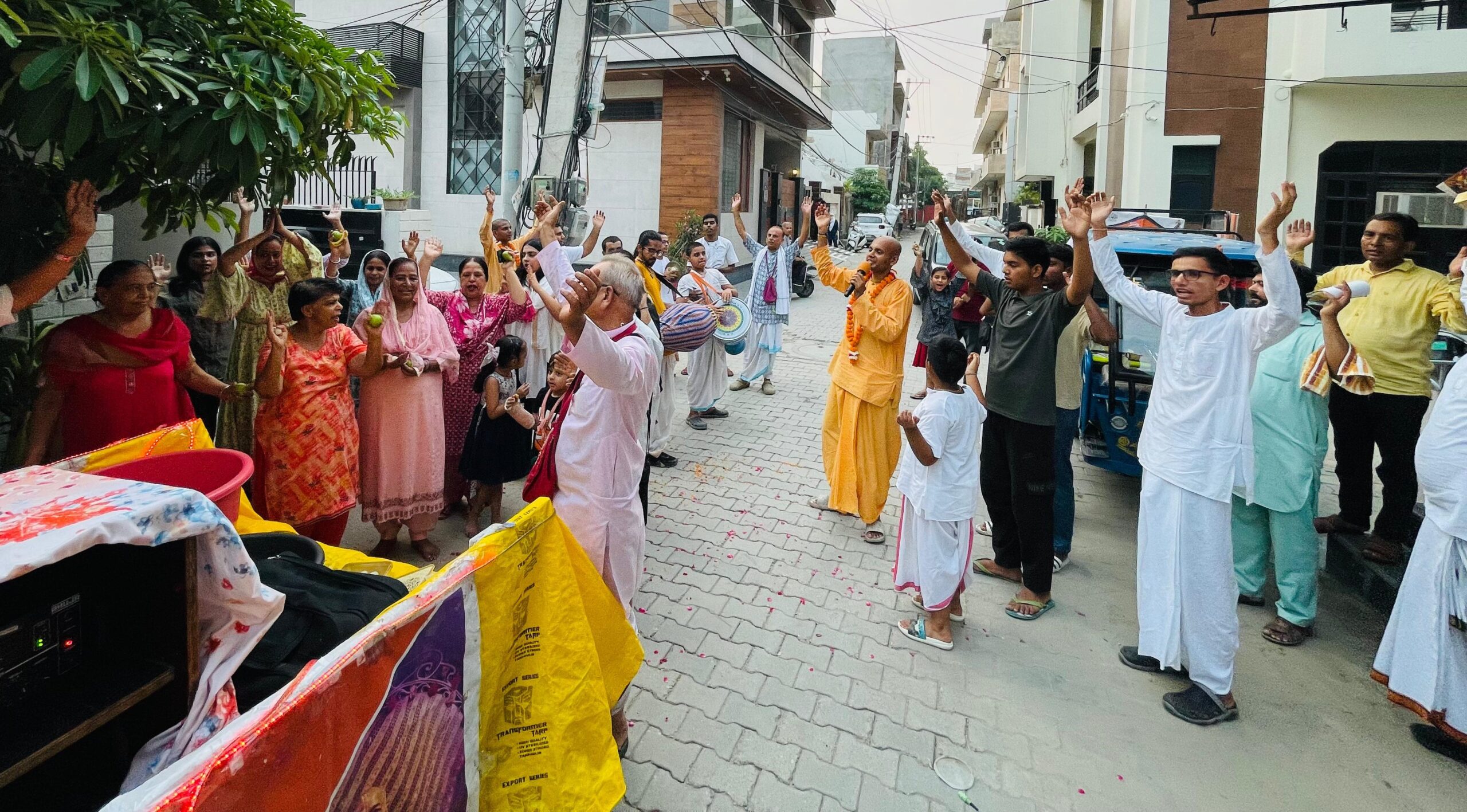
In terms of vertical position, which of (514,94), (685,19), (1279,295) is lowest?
(1279,295)

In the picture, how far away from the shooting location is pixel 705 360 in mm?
7793

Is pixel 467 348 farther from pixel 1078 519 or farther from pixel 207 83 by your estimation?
pixel 1078 519

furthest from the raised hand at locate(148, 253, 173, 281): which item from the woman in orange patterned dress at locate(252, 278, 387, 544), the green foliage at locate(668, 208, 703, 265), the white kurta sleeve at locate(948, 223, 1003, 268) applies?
the green foliage at locate(668, 208, 703, 265)

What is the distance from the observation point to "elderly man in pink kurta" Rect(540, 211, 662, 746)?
2.77 m

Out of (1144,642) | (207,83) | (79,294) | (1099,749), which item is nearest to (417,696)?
(207,83)

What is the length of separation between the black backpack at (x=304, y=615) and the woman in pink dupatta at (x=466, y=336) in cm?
293

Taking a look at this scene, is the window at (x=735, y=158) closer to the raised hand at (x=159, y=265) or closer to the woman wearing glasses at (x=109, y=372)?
the raised hand at (x=159, y=265)

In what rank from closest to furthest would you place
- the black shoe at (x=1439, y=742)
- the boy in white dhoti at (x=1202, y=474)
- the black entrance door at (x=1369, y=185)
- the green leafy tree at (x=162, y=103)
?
1. the green leafy tree at (x=162, y=103)
2. the black shoe at (x=1439, y=742)
3. the boy in white dhoti at (x=1202, y=474)
4. the black entrance door at (x=1369, y=185)

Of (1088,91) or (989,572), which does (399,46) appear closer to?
(989,572)

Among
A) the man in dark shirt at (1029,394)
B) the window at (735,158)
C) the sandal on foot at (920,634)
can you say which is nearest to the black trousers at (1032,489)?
the man in dark shirt at (1029,394)

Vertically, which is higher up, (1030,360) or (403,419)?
(1030,360)

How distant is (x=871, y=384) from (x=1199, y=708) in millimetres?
2581

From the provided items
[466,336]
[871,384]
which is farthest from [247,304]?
[871,384]

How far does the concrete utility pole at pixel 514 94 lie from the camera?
7219 millimetres
